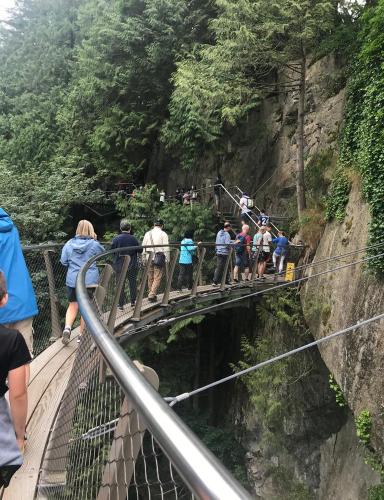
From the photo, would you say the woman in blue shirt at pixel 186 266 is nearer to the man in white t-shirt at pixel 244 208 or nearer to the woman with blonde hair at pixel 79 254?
the woman with blonde hair at pixel 79 254

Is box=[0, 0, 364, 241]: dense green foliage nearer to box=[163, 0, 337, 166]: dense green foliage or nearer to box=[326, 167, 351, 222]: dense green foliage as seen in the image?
box=[163, 0, 337, 166]: dense green foliage

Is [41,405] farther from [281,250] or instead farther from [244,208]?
[244,208]

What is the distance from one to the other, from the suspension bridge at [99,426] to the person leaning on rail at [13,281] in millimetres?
358

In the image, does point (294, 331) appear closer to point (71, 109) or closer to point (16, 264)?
point (16, 264)

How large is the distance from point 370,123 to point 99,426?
9.02 m

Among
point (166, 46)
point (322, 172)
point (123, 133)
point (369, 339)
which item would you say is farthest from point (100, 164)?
point (369, 339)

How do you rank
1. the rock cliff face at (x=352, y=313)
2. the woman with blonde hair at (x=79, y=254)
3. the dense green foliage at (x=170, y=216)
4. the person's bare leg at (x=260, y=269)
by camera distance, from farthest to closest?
the dense green foliage at (x=170, y=216), the person's bare leg at (x=260, y=269), the rock cliff face at (x=352, y=313), the woman with blonde hair at (x=79, y=254)

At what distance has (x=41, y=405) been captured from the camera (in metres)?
3.42

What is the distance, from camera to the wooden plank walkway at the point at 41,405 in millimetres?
2447

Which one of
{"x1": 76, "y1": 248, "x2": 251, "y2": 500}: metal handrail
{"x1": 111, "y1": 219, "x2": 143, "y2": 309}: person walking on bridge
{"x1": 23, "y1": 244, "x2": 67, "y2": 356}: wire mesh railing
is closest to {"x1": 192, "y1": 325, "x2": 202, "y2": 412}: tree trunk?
{"x1": 111, "y1": 219, "x2": 143, "y2": 309}: person walking on bridge

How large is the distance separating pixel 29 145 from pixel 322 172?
13.9 metres

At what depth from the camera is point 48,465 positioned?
8.57 ft

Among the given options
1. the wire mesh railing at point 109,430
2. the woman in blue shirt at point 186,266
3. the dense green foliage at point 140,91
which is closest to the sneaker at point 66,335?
the wire mesh railing at point 109,430

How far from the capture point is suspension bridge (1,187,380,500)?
31.8 inches
